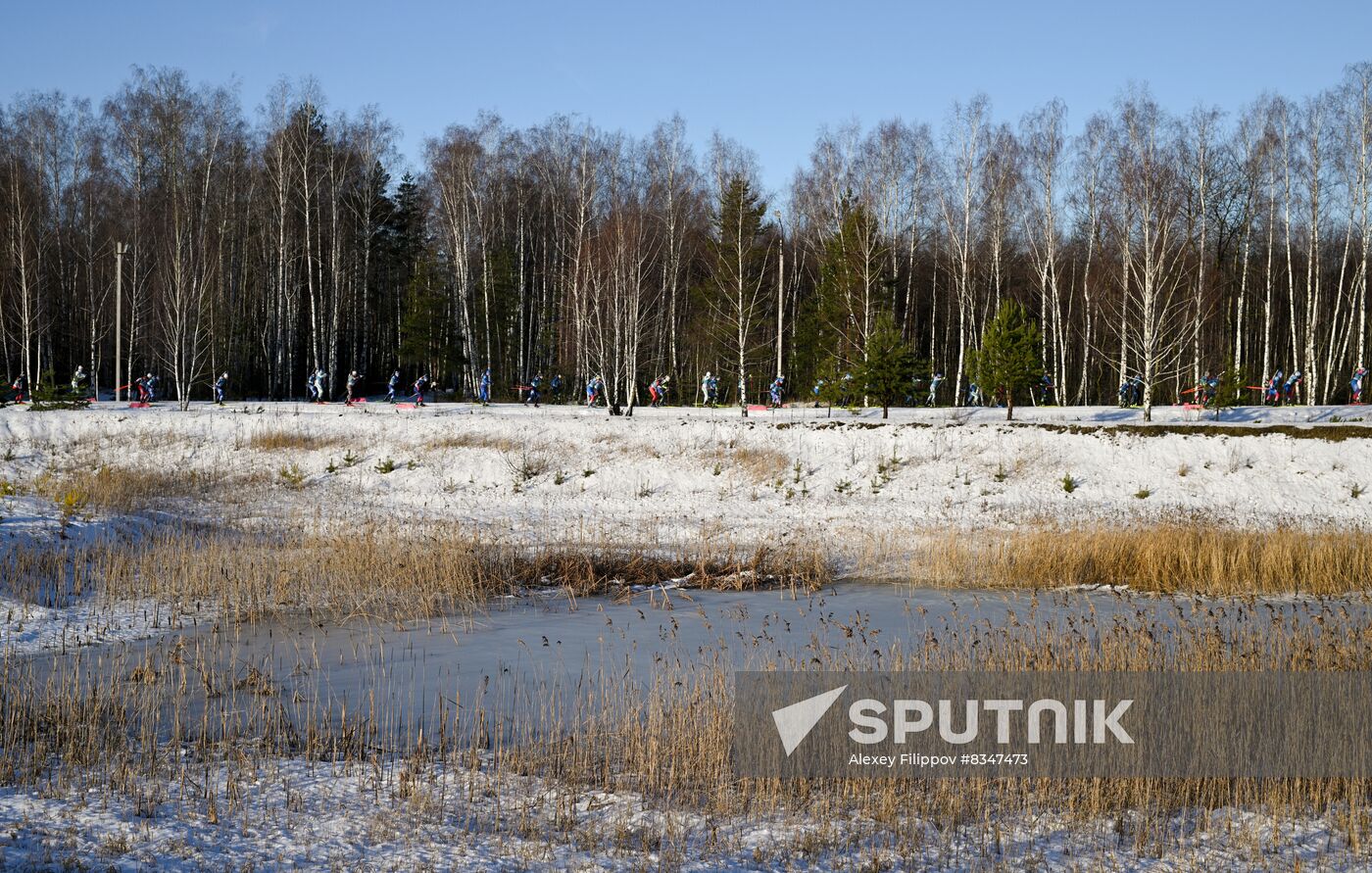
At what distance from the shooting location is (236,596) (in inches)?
448

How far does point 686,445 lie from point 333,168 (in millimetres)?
25999

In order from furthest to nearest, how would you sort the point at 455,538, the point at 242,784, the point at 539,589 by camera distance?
the point at 455,538 < the point at 539,589 < the point at 242,784

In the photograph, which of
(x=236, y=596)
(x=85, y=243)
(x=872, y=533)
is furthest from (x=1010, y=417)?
(x=85, y=243)

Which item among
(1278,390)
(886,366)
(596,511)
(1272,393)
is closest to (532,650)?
(596,511)

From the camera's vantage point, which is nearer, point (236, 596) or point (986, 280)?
point (236, 596)

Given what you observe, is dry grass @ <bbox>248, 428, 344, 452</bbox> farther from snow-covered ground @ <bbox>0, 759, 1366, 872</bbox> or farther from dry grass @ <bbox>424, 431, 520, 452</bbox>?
snow-covered ground @ <bbox>0, 759, 1366, 872</bbox>

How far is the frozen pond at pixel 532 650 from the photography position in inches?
298

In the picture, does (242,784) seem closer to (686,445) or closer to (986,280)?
(686,445)

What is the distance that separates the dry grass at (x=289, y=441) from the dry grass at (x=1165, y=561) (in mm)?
16149

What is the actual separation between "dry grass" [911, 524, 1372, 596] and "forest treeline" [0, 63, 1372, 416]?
63.7 feet

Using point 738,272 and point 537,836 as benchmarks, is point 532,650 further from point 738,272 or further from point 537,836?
point 738,272

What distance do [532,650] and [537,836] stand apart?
501 cm

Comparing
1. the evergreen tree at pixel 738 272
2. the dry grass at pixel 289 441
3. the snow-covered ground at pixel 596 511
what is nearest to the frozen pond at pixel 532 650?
the snow-covered ground at pixel 596 511

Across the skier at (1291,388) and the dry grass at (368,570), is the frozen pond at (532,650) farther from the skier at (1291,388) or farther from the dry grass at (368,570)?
the skier at (1291,388)
